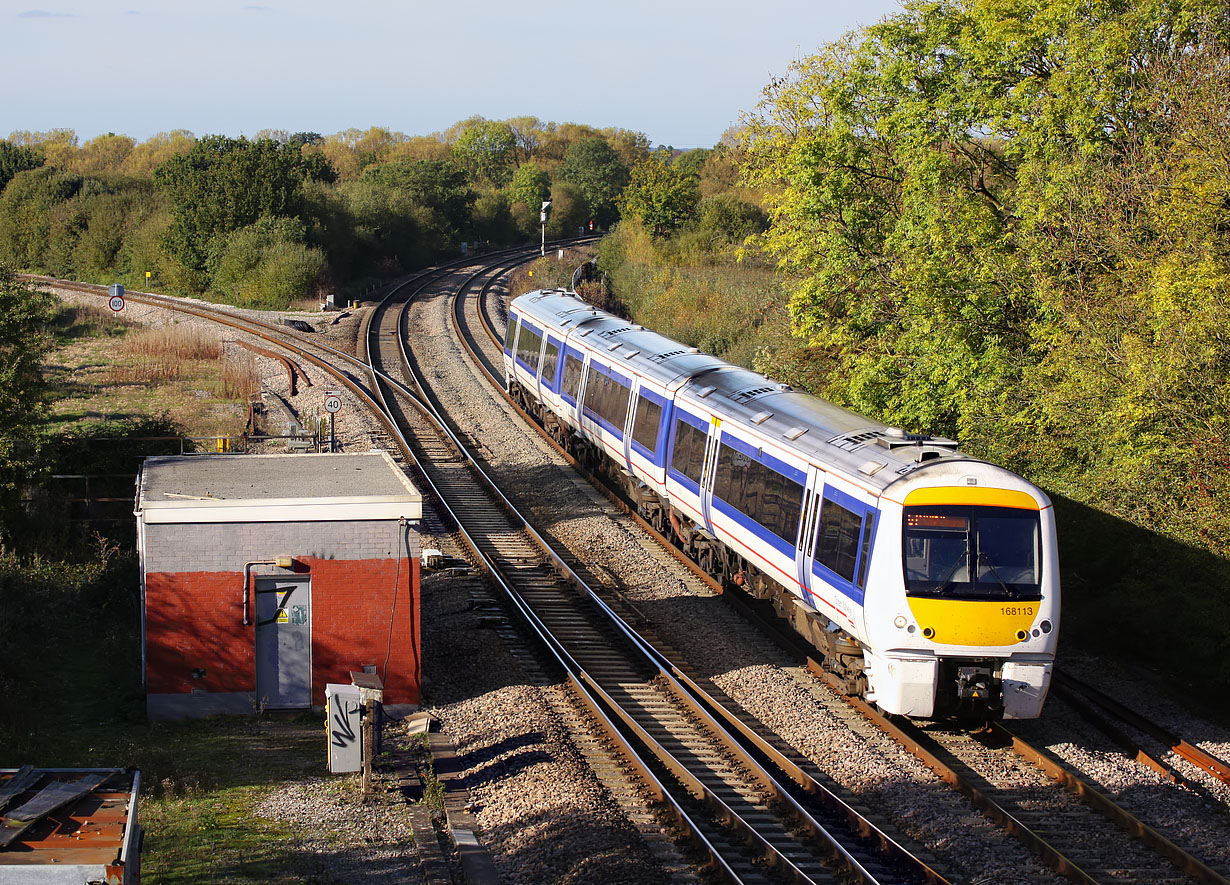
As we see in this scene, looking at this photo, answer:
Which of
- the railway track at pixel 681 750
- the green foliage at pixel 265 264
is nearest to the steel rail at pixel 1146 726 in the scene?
the railway track at pixel 681 750

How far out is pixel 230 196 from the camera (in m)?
47.5

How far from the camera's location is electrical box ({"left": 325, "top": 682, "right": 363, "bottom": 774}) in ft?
35.1

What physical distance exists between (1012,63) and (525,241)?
182 ft

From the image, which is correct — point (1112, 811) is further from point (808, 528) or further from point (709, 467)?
point (709, 467)

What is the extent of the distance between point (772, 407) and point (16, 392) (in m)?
10.8

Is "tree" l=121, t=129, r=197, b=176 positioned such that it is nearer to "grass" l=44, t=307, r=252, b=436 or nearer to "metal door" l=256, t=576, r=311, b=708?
"grass" l=44, t=307, r=252, b=436

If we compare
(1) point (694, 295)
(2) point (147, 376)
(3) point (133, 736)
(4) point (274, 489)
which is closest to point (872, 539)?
(4) point (274, 489)

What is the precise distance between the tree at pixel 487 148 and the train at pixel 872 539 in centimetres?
8525

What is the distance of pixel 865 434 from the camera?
42.4 feet

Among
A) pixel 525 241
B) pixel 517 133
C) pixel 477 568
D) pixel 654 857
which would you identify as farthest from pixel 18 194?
pixel 517 133

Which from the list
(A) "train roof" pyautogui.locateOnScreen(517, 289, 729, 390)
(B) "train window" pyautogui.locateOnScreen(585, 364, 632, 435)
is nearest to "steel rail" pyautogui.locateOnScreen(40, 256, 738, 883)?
(B) "train window" pyautogui.locateOnScreen(585, 364, 632, 435)

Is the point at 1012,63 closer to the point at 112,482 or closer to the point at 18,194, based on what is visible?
the point at 112,482

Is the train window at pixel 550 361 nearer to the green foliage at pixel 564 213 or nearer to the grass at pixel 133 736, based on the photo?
the grass at pixel 133 736

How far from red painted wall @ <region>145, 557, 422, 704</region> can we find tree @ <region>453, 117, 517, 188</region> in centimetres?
8814
